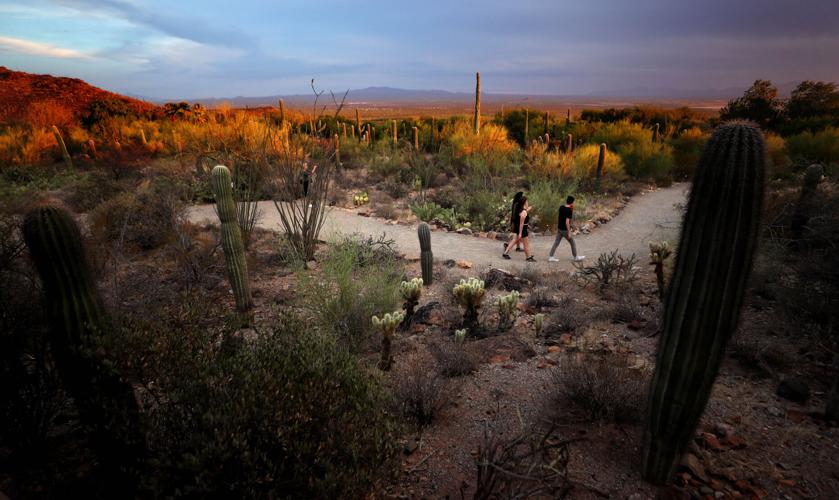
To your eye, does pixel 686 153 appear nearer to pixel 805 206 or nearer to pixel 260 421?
pixel 805 206

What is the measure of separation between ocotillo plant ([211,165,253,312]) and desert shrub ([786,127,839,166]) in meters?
15.4

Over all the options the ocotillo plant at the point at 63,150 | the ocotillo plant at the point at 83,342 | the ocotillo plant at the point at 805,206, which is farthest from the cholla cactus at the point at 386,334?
the ocotillo plant at the point at 63,150

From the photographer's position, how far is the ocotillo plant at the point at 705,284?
229 centimetres

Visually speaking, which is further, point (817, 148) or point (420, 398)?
point (817, 148)

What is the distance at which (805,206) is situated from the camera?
6832 mm

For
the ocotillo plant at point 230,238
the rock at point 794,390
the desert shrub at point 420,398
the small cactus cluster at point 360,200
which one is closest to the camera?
the desert shrub at point 420,398

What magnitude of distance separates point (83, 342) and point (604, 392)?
3415mm

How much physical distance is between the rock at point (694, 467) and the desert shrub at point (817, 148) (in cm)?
1421

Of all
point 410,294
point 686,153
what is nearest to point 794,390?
point 410,294

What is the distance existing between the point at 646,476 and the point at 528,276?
451 cm

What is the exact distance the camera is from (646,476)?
2588 mm

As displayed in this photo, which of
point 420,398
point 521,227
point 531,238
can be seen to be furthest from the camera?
point 531,238

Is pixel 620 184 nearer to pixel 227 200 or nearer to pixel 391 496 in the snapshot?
pixel 227 200

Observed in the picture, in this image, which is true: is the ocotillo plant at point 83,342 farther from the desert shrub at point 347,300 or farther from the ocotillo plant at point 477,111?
the ocotillo plant at point 477,111
